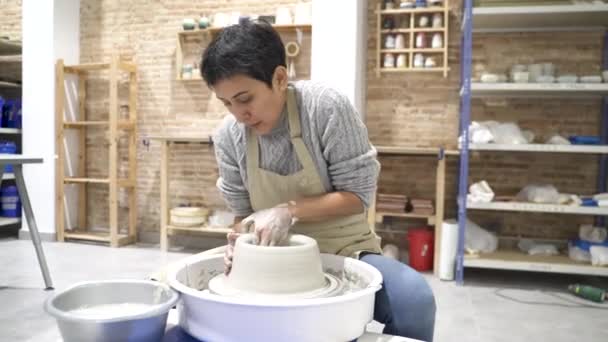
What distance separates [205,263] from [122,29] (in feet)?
14.3

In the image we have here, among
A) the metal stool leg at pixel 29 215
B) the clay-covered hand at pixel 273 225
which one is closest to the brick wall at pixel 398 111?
the metal stool leg at pixel 29 215

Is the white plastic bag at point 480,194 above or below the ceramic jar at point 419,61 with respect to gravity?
below

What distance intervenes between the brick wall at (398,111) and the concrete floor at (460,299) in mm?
654

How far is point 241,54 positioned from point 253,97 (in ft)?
0.42

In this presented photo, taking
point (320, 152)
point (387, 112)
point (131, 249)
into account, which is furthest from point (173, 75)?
point (320, 152)

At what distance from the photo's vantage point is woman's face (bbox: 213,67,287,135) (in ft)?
4.02

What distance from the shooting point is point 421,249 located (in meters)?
3.84

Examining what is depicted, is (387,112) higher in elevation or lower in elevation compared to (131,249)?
higher

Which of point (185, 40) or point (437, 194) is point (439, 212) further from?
point (185, 40)

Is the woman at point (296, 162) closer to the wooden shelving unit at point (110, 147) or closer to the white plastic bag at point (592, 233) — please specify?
the white plastic bag at point (592, 233)

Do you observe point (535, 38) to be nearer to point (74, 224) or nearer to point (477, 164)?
point (477, 164)

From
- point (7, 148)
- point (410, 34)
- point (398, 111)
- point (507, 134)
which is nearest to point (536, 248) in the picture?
point (507, 134)

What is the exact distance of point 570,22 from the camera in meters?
3.73

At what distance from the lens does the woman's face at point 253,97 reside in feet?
4.02
